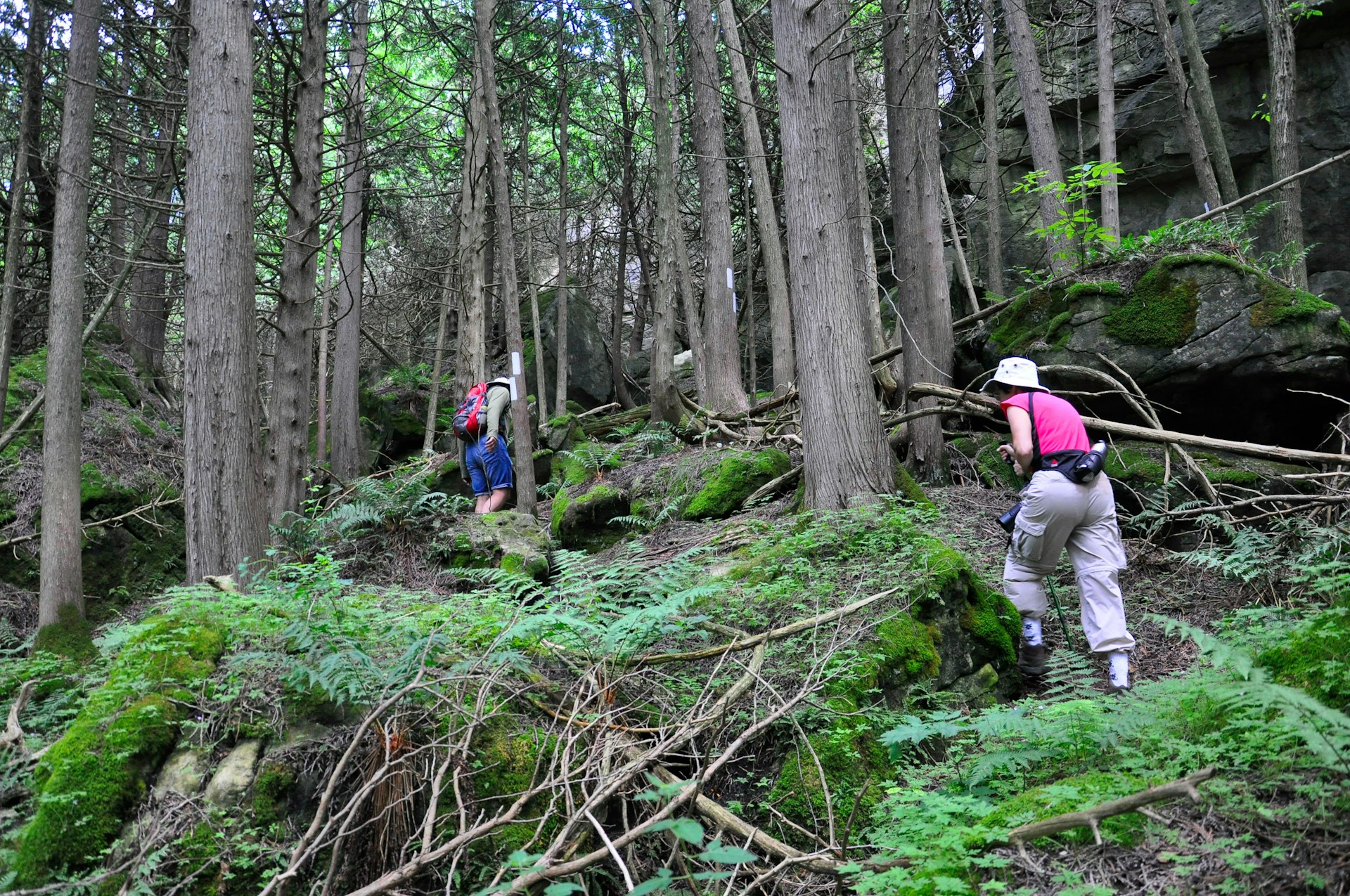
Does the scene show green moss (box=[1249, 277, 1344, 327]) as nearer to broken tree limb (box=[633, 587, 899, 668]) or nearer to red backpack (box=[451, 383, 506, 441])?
broken tree limb (box=[633, 587, 899, 668])

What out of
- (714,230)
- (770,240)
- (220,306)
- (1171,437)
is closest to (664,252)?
(714,230)

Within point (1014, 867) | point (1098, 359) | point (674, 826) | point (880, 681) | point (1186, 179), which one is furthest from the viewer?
point (1186, 179)

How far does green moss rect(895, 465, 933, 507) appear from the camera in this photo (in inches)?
301

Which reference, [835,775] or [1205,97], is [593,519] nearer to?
[835,775]

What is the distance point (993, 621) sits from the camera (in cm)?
593

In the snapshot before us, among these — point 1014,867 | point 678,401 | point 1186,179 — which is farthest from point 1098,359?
point 1186,179

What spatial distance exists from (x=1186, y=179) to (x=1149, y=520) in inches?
510

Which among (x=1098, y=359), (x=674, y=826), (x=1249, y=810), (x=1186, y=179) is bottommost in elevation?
(x=1249, y=810)

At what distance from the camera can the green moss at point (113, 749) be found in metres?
3.54

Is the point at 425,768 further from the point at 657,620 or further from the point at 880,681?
the point at 880,681

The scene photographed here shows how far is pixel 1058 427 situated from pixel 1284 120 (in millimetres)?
9979

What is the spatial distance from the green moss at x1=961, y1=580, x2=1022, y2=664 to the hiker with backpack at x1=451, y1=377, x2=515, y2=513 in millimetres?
6628

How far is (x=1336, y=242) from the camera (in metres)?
15.1

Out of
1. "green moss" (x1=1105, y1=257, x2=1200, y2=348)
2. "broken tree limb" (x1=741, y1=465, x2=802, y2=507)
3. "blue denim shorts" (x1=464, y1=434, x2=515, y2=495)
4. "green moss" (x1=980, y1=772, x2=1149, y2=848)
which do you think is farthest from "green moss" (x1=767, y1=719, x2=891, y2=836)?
"blue denim shorts" (x1=464, y1=434, x2=515, y2=495)
